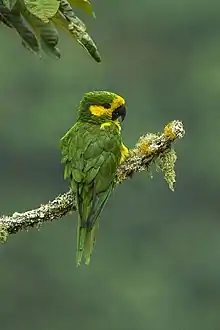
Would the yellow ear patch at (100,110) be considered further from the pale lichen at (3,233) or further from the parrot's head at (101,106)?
the pale lichen at (3,233)

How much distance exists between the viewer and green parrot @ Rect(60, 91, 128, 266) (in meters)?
2.65

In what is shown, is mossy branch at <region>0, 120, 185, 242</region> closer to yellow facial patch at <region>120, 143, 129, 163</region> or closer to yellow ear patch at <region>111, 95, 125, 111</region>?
yellow facial patch at <region>120, 143, 129, 163</region>

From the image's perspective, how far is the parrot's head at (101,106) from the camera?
2783 millimetres

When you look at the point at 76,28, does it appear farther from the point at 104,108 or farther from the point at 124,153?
the point at 104,108

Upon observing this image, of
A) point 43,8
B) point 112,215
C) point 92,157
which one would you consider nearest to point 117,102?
point 92,157

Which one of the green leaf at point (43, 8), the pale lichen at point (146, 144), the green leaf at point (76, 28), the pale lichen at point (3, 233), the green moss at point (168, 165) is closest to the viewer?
the green leaf at point (43, 8)

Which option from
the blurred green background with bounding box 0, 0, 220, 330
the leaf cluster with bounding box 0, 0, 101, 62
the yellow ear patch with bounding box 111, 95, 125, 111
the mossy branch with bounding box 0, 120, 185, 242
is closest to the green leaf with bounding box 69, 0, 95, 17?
the leaf cluster with bounding box 0, 0, 101, 62

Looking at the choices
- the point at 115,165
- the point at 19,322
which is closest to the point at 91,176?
the point at 115,165

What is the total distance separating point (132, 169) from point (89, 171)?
0.49 ft

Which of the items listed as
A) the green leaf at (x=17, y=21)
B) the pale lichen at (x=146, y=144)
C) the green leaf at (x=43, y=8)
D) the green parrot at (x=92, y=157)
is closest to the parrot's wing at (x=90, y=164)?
the green parrot at (x=92, y=157)

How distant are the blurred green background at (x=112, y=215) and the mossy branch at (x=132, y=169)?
9.50 meters

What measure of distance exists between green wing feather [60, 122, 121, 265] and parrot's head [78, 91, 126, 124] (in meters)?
0.03

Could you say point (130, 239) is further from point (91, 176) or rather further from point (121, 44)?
point (91, 176)

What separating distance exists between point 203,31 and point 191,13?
267 millimetres
